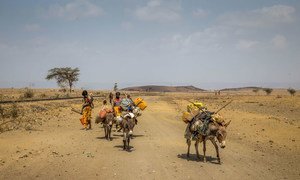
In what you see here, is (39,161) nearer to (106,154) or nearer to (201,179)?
(106,154)

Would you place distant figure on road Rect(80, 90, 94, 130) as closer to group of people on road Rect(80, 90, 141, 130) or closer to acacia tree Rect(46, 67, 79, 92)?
group of people on road Rect(80, 90, 141, 130)

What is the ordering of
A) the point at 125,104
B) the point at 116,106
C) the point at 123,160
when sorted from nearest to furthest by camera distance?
1. the point at 123,160
2. the point at 125,104
3. the point at 116,106

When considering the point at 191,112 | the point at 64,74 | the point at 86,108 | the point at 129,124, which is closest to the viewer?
the point at 191,112

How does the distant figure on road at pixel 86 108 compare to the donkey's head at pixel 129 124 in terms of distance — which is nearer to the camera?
the donkey's head at pixel 129 124

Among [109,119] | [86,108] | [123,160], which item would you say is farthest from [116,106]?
[123,160]

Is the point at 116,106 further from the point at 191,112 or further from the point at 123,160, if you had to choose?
the point at 123,160

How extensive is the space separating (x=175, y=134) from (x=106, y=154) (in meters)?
8.10

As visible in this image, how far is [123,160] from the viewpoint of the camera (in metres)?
14.3

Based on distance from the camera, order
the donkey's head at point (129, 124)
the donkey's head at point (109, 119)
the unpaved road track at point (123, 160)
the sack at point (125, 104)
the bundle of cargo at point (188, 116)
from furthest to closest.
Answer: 1. the donkey's head at point (109, 119)
2. the sack at point (125, 104)
3. the donkey's head at point (129, 124)
4. the bundle of cargo at point (188, 116)
5. the unpaved road track at point (123, 160)

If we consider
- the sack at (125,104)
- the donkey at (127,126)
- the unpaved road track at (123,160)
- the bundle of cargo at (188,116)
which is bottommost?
the unpaved road track at (123,160)

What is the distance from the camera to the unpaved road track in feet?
40.4

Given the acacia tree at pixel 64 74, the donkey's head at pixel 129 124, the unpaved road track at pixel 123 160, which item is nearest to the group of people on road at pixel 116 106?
the donkey's head at pixel 129 124

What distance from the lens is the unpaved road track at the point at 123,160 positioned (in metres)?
12.3

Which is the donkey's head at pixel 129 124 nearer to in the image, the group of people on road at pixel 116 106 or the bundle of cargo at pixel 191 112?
the group of people on road at pixel 116 106
